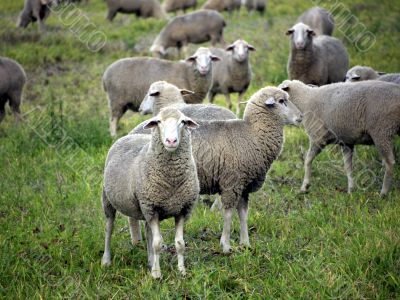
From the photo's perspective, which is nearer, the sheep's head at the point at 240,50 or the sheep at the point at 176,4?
the sheep's head at the point at 240,50

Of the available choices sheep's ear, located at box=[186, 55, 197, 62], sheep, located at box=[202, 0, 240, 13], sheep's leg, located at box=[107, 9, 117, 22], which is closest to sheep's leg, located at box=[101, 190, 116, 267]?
sheep's ear, located at box=[186, 55, 197, 62]

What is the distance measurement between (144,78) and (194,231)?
402 cm

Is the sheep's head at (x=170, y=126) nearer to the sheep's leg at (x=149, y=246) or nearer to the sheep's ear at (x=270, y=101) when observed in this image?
the sheep's leg at (x=149, y=246)

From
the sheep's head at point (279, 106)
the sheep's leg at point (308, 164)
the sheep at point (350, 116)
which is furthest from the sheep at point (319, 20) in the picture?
the sheep's head at point (279, 106)

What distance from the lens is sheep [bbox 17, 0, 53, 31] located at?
1596cm

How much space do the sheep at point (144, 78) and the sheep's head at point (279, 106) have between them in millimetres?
3470

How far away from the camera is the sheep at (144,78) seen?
891 cm

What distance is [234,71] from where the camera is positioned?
1005cm

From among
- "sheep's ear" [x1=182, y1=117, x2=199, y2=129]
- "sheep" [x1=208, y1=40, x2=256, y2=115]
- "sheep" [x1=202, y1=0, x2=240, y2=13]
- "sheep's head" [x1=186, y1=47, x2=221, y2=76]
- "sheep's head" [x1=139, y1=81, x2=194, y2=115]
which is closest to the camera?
"sheep's ear" [x1=182, y1=117, x2=199, y2=129]

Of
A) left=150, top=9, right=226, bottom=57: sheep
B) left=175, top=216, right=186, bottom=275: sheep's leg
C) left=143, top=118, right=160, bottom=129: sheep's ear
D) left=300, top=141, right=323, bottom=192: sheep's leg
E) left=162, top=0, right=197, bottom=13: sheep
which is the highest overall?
left=143, top=118, right=160, bottom=129: sheep's ear

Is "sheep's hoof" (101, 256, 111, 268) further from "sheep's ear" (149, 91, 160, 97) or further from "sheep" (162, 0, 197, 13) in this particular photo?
"sheep" (162, 0, 197, 13)

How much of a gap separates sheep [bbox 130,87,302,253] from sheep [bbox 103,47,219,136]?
3.51 m

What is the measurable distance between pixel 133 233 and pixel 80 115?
5.09 meters

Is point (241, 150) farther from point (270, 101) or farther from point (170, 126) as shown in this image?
point (170, 126)
